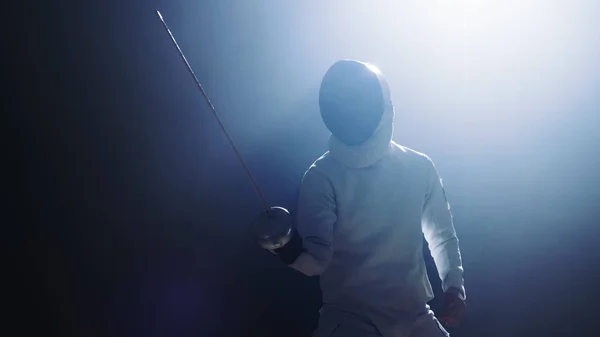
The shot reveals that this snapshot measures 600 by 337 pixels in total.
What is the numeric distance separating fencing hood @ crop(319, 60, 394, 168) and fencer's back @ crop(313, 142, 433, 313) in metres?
0.05

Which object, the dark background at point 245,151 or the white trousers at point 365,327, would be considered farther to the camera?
the dark background at point 245,151

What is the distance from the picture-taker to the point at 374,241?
116 centimetres

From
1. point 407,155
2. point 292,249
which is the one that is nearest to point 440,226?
point 407,155

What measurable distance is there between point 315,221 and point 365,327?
0.77 ft

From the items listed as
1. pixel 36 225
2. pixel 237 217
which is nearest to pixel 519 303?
pixel 237 217

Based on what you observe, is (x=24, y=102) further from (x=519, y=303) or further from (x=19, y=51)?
(x=519, y=303)

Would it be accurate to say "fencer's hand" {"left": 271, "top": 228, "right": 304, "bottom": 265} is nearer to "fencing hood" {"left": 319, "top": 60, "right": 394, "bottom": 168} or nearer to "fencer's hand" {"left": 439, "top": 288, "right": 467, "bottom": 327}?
"fencing hood" {"left": 319, "top": 60, "right": 394, "bottom": 168}

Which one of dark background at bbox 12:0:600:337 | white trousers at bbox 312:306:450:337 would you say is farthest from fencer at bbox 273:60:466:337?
dark background at bbox 12:0:600:337

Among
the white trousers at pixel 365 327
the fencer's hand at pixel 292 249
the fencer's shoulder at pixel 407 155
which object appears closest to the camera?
the fencer's hand at pixel 292 249

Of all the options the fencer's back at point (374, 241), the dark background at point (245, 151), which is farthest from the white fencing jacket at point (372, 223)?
the dark background at point (245, 151)

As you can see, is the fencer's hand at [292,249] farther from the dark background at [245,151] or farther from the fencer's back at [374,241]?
the dark background at [245,151]

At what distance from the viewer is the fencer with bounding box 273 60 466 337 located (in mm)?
1098

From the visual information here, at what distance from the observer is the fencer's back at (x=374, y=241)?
1.14m

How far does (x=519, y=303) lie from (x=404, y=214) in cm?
54
